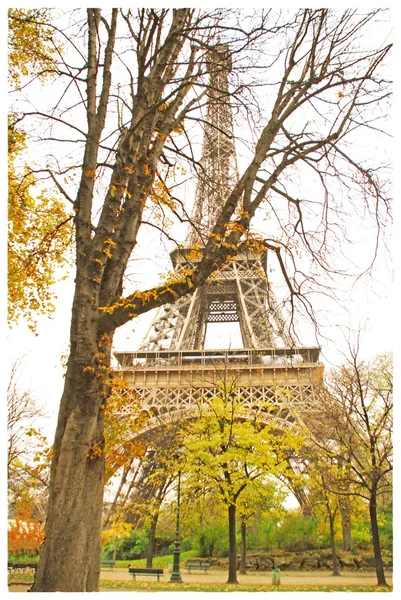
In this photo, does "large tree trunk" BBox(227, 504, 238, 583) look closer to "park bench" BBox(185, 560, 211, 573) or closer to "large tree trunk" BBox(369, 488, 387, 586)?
"park bench" BBox(185, 560, 211, 573)

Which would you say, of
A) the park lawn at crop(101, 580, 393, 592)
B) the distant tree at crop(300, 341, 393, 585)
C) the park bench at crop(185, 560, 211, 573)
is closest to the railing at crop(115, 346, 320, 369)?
the distant tree at crop(300, 341, 393, 585)

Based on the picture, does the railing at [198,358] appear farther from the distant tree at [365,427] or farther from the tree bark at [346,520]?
the tree bark at [346,520]

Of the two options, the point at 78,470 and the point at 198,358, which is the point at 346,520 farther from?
the point at 78,470

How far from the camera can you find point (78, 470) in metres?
3.57

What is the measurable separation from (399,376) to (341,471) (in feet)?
24.7

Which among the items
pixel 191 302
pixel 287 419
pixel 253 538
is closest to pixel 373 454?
pixel 287 419

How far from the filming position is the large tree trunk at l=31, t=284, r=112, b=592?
11.2 ft

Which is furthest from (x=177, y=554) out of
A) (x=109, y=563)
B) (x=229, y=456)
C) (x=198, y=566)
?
(x=109, y=563)

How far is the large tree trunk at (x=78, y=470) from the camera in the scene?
3.41 metres

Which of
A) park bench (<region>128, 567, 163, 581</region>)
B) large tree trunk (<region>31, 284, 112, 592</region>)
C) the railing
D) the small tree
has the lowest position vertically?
park bench (<region>128, 567, 163, 581</region>)

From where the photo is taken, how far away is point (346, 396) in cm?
1177

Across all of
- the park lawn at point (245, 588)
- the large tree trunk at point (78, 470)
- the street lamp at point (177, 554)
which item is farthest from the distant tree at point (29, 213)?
the street lamp at point (177, 554)

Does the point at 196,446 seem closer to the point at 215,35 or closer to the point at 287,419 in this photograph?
the point at 287,419

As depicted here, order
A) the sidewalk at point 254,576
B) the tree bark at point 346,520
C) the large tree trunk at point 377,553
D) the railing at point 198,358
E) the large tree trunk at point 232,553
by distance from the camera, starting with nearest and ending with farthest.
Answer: the large tree trunk at point 377,553
the large tree trunk at point 232,553
the sidewalk at point 254,576
the tree bark at point 346,520
the railing at point 198,358
